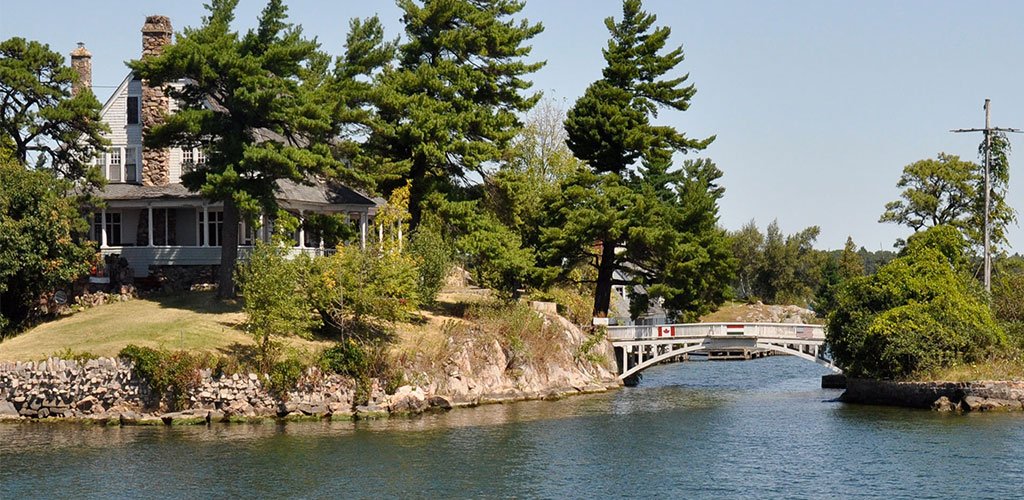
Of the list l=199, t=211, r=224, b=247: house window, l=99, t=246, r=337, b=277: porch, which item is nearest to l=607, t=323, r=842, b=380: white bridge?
l=99, t=246, r=337, b=277: porch

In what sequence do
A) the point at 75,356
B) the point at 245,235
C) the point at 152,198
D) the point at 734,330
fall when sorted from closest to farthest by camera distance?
the point at 75,356 → the point at 152,198 → the point at 245,235 → the point at 734,330

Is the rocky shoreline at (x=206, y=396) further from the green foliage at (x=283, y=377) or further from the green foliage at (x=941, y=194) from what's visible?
the green foliage at (x=941, y=194)

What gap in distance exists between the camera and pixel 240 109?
63.4 meters

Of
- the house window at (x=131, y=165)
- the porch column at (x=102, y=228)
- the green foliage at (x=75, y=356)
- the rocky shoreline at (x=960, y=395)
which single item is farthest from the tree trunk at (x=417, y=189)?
the rocky shoreline at (x=960, y=395)

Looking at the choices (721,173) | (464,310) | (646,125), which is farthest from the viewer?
(721,173)

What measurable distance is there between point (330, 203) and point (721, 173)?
41.0m

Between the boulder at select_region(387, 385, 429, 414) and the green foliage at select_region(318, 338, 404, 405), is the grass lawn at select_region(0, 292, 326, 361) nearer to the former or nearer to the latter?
the green foliage at select_region(318, 338, 404, 405)

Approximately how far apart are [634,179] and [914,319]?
70.9ft

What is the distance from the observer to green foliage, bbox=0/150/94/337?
58938mm

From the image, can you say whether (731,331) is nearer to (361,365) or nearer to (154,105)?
(361,365)

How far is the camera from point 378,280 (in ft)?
198

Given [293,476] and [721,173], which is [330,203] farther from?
[721,173]

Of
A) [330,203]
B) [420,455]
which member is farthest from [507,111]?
[420,455]

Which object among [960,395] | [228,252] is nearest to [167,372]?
[228,252]
